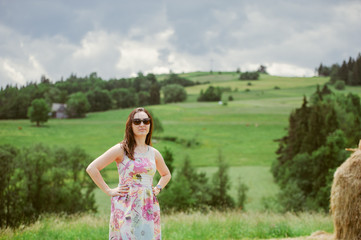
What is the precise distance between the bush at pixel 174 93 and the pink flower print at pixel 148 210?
61.2 meters

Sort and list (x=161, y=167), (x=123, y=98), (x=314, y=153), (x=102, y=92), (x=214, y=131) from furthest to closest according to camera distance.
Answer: (x=102, y=92) → (x=214, y=131) → (x=123, y=98) → (x=314, y=153) → (x=161, y=167)

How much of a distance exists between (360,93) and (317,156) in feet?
92.6

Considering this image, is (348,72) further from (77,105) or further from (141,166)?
(141,166)

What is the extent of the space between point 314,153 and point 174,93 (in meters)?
36.1

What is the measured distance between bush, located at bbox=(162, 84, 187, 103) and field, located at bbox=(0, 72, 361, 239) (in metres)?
1.47

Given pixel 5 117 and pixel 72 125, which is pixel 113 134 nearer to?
pixel 72 125

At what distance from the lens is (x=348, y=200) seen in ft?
22.1

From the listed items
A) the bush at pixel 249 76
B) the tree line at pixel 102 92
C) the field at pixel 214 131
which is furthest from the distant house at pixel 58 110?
the bush at pixel 249 76

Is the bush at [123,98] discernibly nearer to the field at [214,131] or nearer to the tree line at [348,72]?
the field at [214,131]

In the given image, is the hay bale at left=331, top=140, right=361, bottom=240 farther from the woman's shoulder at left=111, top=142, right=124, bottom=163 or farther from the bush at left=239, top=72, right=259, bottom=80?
the bush at left=239, top=72, right=259, bottom=80

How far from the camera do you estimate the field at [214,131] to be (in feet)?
148

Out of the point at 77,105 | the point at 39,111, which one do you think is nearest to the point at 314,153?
the point at 39,111

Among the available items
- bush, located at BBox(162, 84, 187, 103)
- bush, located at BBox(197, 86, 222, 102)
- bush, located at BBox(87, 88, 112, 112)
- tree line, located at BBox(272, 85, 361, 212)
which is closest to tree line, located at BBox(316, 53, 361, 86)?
tree line, located at BBox(272, 85, 361, 212)

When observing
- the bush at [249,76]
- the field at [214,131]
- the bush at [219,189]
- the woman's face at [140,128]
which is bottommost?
the bush at [219,189]
